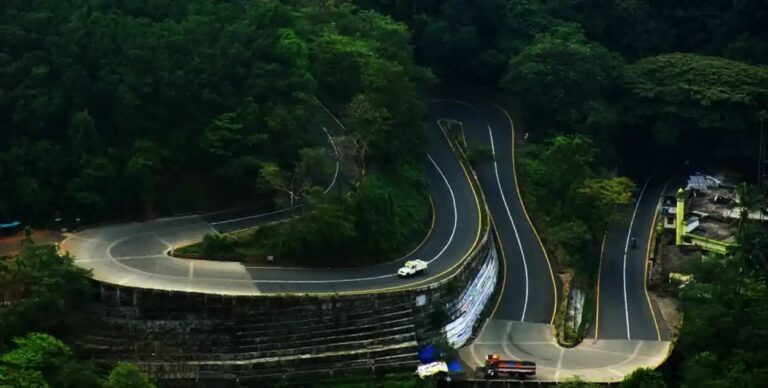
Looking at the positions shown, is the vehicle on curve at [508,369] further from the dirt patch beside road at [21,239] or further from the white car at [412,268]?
the dirt patch beside road at [21,239]

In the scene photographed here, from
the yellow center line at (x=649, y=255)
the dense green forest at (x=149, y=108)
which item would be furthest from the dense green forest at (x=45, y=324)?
the yellow center line at (x=649, y=255)

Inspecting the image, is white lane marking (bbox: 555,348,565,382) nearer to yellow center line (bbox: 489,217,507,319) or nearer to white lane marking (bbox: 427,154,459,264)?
yellow center line (bbox: 489,217,507,319)

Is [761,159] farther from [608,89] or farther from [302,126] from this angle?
[302,126]

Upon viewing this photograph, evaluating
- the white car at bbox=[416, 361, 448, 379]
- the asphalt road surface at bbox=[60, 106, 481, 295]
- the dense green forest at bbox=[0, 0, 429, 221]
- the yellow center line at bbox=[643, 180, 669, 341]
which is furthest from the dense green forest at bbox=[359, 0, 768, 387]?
the dense green forest at bbox=[0, 0, 429, 221]

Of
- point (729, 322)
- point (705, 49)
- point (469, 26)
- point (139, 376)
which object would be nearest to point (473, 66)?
point (469, 26)

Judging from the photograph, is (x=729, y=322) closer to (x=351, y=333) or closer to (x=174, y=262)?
(x=351, y=333)

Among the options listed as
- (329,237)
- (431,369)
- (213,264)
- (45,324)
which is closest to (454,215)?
(329,237)
